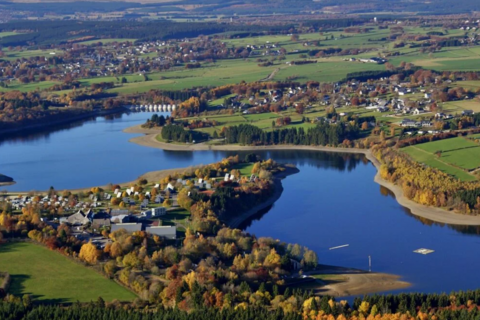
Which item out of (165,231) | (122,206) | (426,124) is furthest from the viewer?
(426,124)

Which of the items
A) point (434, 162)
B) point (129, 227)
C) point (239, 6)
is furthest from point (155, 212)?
point (239, 6)

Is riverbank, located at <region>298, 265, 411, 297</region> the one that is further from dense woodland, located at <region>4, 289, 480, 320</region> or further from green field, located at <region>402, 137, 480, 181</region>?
green field, located at <region>402, 137, 480, 181</region>

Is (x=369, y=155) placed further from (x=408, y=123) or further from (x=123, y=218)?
(x=123, y=218)

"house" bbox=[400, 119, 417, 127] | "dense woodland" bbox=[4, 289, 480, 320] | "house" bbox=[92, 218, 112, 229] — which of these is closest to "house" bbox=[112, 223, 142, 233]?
"house" bbox=[92, 218, 112, 229]

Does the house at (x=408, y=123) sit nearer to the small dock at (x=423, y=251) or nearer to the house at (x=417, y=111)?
the house at (x=417, y=111)

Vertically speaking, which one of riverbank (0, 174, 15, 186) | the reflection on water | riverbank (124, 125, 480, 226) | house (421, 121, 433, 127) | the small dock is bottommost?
the reflection on water
